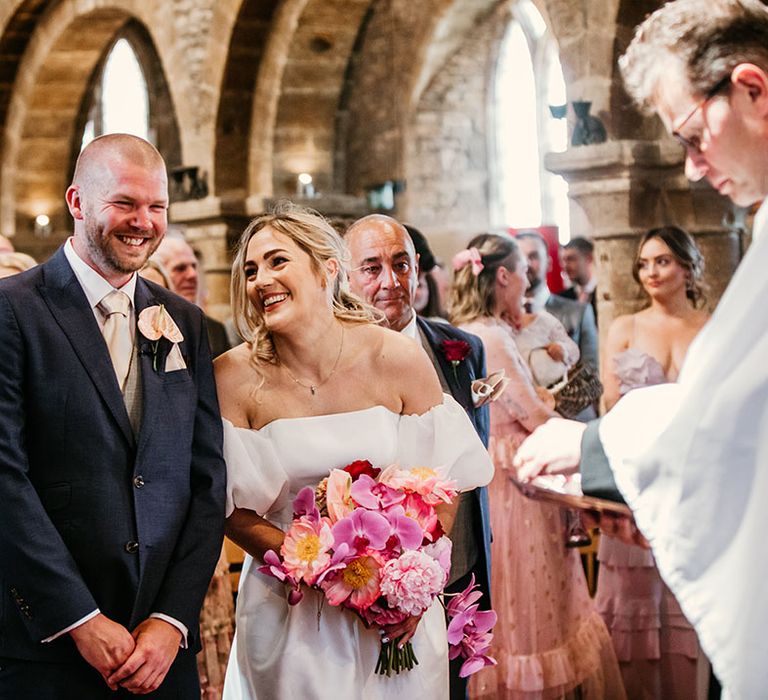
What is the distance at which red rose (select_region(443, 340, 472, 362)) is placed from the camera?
336cm

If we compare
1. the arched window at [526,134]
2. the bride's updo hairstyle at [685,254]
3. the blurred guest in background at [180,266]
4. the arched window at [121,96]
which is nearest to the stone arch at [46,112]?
the arched window at [121,96]

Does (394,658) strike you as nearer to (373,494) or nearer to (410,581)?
(410,581)

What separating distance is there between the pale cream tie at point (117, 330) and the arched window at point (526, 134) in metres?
9.04

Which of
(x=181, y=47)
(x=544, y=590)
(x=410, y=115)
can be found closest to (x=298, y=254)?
(x=544, y=590)

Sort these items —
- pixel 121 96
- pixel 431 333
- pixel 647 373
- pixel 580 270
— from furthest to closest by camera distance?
1. pixel 121 96
2. pixel 580 270
3. pixel 647 373
4. pixel 431 333

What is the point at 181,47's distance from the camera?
1004 centimetres

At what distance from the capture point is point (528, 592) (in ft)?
13.8

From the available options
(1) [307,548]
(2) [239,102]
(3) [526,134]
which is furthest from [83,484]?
(3) [526,134]

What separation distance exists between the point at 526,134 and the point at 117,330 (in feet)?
30.9

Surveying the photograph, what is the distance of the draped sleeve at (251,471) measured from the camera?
8.48 feet

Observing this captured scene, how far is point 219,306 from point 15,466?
7510 mm

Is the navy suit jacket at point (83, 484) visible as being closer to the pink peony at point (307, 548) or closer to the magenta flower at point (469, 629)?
the pink peony at point (307, 548)

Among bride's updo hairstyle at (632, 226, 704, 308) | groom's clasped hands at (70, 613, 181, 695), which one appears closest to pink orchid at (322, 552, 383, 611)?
groom's clasped hands at (70, 613, 181, 695)

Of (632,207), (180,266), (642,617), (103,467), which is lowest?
(642,617)
